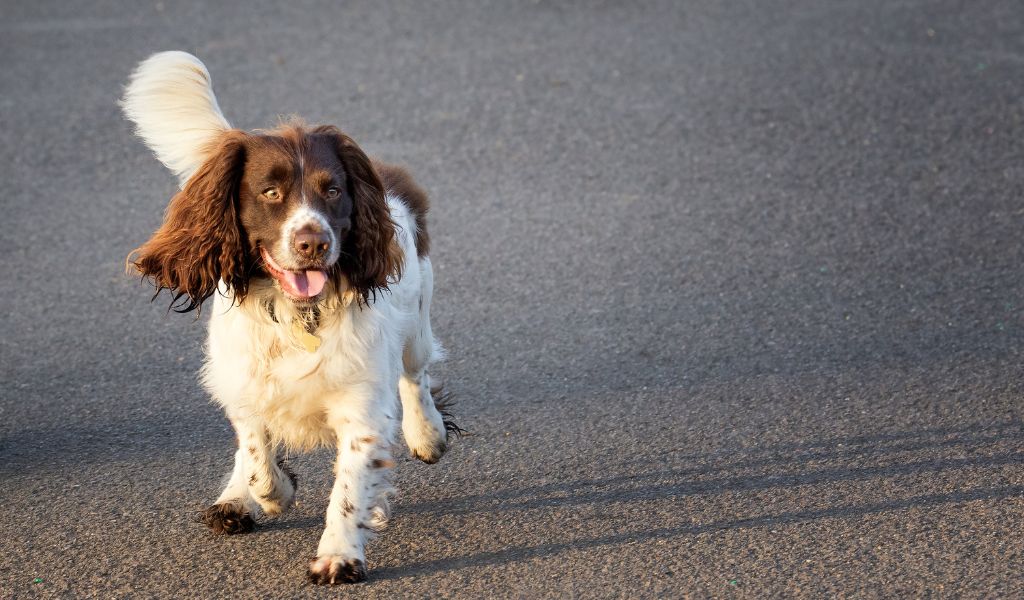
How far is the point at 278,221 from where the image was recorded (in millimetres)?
3684

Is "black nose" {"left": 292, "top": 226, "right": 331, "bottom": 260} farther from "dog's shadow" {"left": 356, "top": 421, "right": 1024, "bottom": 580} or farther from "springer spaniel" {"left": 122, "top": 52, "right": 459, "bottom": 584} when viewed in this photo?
"dog's shadow" {"left": 356, "top": 421, "right": 1024, "bottom": 580}

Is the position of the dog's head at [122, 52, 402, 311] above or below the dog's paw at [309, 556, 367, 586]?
above

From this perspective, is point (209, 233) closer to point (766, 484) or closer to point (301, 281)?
point (301, 281)

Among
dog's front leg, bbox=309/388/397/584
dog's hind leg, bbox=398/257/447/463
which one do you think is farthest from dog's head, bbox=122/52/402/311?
dog's hind leg, bbox=398/257/447/463

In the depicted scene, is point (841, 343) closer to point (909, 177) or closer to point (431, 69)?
point (909, 177)

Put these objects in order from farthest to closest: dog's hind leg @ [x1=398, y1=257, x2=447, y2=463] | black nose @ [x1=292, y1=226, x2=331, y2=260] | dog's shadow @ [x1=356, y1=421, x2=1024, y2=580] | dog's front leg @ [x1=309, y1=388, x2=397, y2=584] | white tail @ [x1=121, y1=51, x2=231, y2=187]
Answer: dog's hind leg @ [x1=398, y1=257, x2=447, y2=463] < dog's shadow @ [x1=356, y1=421, x2=1024, y2=580] < white tail @ [x1=121, y1=51, x2=231, y2=187] < dog's front leg @ [x1=309, y1=388, x2=397, y2=584] < black nose @ [x1=292, y1=226, x2=331, y2=260]

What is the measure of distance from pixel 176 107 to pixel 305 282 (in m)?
0.77

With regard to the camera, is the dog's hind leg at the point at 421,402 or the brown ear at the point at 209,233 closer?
the brown ear at the point at 209,233

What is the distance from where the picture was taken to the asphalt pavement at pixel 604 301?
404cm

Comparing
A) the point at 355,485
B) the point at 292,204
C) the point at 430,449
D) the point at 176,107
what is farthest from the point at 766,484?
the point at 176,107

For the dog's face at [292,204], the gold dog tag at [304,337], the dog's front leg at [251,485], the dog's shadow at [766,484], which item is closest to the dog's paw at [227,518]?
the dog's front leg at [251,485]

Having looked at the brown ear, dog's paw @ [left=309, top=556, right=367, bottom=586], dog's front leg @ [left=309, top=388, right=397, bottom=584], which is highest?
the brown ear

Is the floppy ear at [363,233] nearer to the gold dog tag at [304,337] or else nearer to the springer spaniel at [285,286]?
the springer spaniel at [285,286]

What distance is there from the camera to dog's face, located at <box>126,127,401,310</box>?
145 inches
